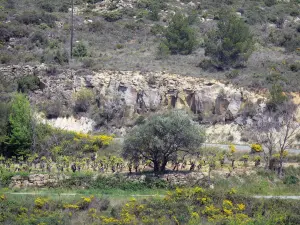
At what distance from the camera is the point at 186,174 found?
29141 mm

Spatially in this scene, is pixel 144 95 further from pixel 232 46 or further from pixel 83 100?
pixel 232 46

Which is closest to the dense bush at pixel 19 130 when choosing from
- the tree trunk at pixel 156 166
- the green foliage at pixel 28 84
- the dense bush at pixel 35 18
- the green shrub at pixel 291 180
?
the green foliage at pixel 28 84

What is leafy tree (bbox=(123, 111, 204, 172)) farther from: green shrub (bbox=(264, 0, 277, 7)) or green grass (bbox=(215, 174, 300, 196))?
green shrub (bbox=(264, 0, 277, 7))

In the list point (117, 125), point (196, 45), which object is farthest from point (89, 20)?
point (117, 125)

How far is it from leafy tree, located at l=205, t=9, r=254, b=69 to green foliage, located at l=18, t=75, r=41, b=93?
658 inches

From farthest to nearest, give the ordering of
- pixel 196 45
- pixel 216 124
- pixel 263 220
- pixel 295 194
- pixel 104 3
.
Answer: pixel 104 3
pixel 196 45
pixel 216 124
pixel 295 194
pixel 263 220

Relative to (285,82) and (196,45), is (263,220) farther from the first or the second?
(196,45)

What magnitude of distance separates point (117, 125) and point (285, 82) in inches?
587

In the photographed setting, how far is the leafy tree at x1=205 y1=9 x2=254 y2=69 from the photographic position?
158 ft

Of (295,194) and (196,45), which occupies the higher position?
(196,45)

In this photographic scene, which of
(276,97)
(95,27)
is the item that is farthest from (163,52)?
(95,27)

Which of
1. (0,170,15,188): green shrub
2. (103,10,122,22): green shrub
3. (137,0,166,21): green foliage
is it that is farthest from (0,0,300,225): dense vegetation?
(137,0,166,21): green foliage

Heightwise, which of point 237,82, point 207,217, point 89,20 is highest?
point 89,20

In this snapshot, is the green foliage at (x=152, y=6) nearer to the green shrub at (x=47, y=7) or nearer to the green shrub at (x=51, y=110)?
the green shrub at (x=47, y=7)
